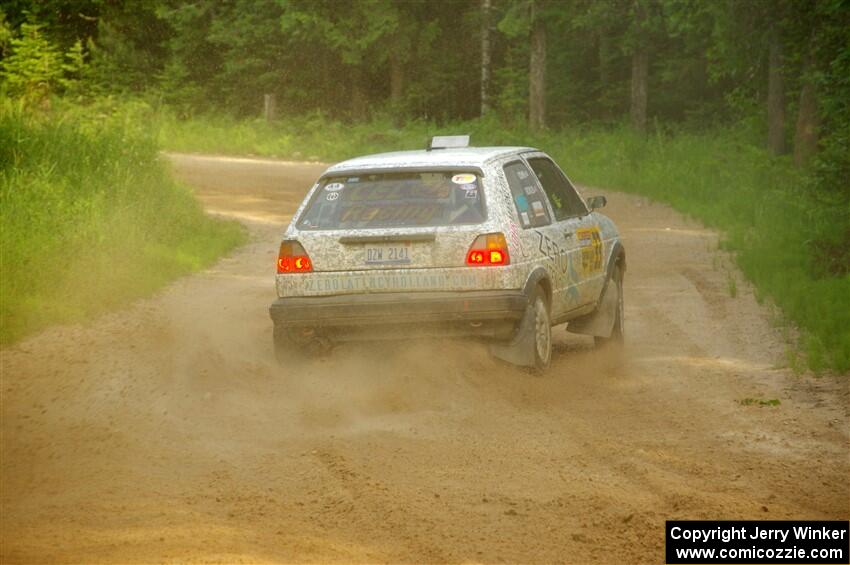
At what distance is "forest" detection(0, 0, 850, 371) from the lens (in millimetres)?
17453

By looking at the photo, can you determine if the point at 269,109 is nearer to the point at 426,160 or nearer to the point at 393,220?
the point at 426,160

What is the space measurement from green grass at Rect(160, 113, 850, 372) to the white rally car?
240 centimetres

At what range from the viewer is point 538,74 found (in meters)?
39.2

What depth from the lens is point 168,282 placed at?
15133mm

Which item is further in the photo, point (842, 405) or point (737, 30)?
point (737, 30)

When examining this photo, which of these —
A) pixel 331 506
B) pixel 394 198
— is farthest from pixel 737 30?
pixel 331 506

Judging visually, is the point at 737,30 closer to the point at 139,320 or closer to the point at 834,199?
the point at 834,199

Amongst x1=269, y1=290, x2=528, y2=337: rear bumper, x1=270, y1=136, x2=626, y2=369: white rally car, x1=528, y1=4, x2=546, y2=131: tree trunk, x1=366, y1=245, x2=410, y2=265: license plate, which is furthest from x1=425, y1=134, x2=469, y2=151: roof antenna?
x1=528, y1=4, x2=546, y2=131: tree trunk

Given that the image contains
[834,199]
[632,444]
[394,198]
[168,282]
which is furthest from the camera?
[834,199]

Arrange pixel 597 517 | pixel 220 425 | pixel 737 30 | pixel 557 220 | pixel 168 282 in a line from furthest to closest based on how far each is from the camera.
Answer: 1. pixel 737 30
2. pixel 168 282
3. pixel 557 220
4. pixel 220 425
5. pixel 597 517

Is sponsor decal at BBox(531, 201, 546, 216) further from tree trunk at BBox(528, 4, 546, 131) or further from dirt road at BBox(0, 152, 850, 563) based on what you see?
tree trunk at BBox(528, 4, 546, 131)

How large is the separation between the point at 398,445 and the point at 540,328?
2102mm

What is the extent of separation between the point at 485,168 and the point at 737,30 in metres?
18.7

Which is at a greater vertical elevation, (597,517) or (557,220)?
(557,220)
